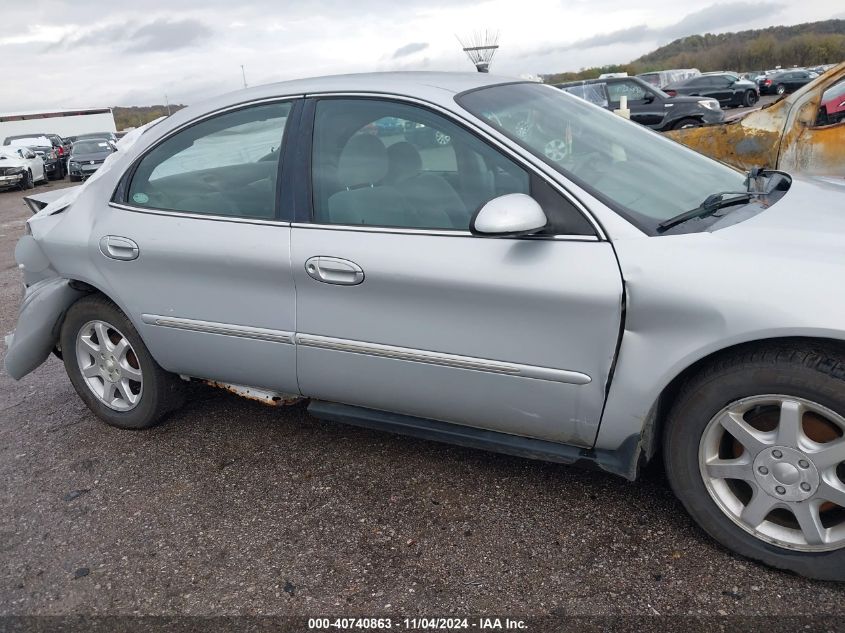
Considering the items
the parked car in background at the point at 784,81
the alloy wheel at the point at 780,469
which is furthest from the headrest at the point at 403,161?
the parked car in background at the point at 784,81

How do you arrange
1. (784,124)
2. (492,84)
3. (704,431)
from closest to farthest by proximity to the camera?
1. (704,431)
2. (492,84)
3. (784,124)

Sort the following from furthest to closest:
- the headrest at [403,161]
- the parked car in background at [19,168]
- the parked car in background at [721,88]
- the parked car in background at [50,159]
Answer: the parked car in background at [721,88]
the parked car in background at [50,159]
the parked car in background at [19,168]
the headrest at [403,161]

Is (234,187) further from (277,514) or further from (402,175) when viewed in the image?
(277,514)

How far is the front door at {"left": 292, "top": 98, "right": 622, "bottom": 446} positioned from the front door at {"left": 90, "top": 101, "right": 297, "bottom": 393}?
157mm

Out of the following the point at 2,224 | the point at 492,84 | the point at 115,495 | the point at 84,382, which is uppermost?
the point at 492,84

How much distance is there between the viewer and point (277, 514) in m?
2.92

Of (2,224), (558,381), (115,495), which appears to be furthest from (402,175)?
(2,224)

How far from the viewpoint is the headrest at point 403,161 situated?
2.85 m

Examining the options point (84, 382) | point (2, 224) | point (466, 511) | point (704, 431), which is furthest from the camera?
point (2, 224)

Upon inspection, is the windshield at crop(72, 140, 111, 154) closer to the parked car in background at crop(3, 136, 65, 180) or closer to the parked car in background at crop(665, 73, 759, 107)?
the parked car in background at crop(3, 136, 65, 180)

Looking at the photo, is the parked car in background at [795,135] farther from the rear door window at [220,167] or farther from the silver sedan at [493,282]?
the rear door window at [220,167]

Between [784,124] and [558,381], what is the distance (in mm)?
4625

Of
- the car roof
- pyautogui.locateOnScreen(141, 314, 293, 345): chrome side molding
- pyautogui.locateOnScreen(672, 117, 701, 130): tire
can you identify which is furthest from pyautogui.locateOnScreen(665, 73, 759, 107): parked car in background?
pyautogui.locateOnScreen(141, 314, 293, 345): chrome side molding

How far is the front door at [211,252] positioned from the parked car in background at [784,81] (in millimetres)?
41786
